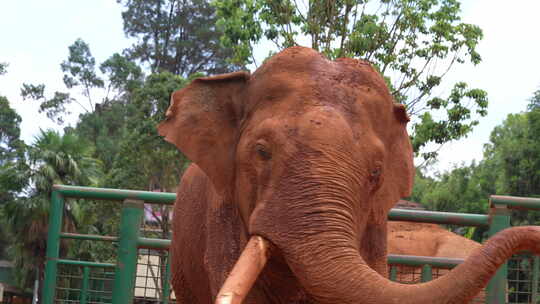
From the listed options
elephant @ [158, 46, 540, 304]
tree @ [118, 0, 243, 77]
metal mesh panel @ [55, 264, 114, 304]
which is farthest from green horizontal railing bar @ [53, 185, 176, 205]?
tree @ [118, 0, 243, 77]

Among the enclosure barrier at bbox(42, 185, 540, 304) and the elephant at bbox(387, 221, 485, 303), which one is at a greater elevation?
the elephant at bbox(387, 221, 485, 303)

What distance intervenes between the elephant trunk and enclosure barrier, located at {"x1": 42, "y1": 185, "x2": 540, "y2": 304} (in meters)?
2.23

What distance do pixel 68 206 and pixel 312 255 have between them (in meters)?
23.8

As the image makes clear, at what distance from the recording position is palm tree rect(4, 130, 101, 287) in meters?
26.0

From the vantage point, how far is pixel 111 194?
5949mm

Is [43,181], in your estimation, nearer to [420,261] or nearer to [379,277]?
[420,261]

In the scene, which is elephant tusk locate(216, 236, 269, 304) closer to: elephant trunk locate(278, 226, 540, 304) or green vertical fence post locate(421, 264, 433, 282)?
elephant trunk locate(278, 226, 540, 304)

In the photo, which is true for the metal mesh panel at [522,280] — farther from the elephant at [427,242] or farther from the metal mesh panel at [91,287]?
the metal mesh panel at [91,287]

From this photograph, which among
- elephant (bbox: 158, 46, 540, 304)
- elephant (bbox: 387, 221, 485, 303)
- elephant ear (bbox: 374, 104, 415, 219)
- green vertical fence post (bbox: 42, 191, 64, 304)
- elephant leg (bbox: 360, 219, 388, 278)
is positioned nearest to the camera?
elephant (bbox: 158, 46, 540, 304)

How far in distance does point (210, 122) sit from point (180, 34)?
40855 mm

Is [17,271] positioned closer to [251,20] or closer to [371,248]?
[251,20]

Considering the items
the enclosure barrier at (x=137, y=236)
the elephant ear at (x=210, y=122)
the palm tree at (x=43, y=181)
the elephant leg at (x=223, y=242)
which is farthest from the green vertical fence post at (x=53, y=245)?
the palm tree at (x=43, y=181)

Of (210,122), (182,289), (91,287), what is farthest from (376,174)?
(91,287)

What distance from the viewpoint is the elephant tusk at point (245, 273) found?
3316 mm
